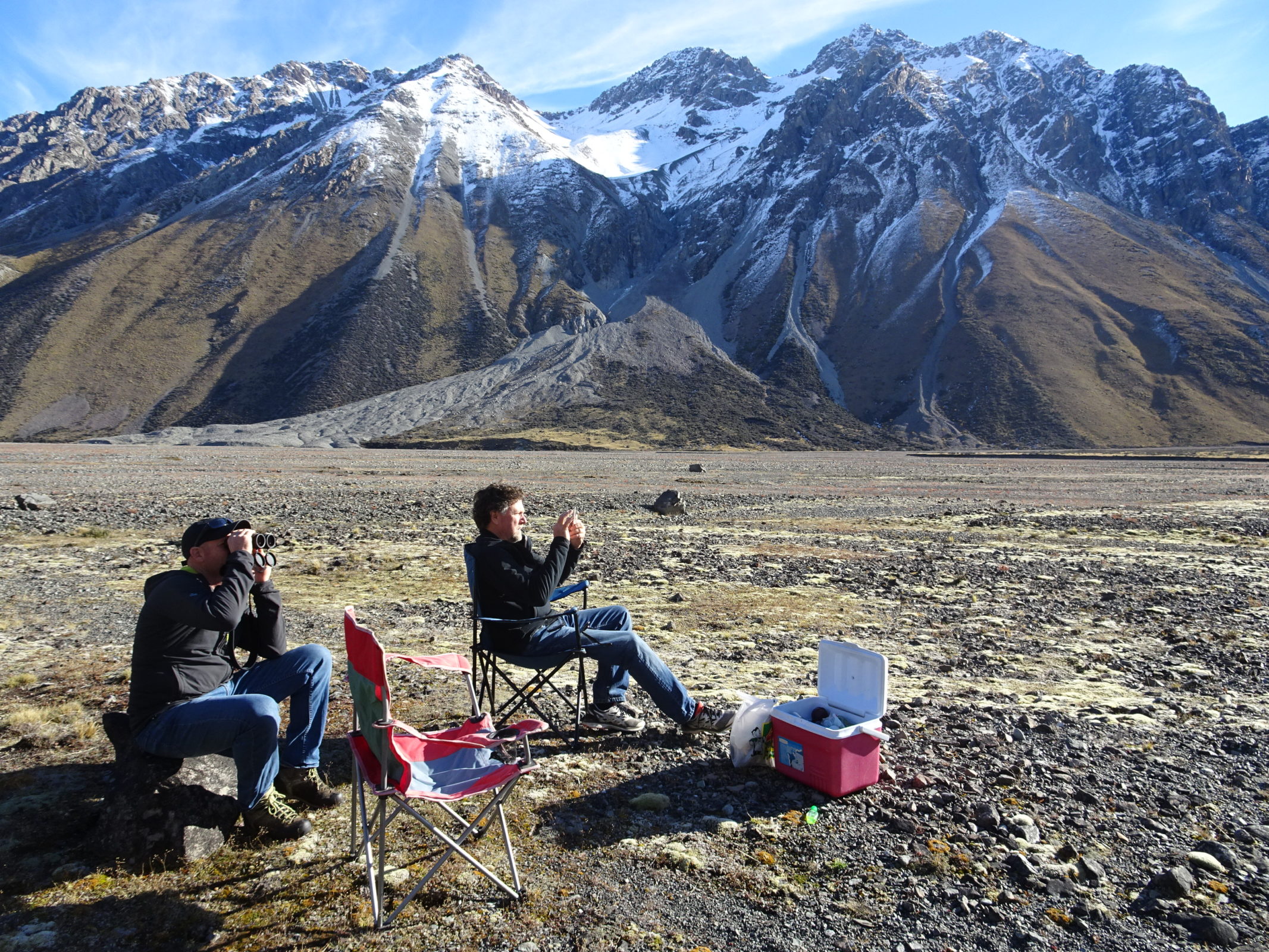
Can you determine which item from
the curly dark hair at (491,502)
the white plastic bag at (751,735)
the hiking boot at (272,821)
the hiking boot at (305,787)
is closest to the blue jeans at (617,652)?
the white plastic bag at (751,735)

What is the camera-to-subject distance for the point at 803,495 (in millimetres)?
28875

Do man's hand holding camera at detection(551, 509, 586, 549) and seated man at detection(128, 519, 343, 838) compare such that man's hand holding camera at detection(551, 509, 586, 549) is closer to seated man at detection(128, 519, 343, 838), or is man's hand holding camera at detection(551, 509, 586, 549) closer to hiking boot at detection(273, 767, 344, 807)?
seated man at detection(128, 519, 343, 838)

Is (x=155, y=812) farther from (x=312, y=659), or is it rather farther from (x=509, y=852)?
(x=509, y=852)

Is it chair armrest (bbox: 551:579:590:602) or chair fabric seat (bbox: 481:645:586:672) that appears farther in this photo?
chair armrest (bbox: 551:579:590:602)

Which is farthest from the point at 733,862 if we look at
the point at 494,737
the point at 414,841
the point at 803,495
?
the point at 803,495

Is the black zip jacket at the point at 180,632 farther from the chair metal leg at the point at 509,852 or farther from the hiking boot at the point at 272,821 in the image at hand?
the chair metal leg at the point at 509,852

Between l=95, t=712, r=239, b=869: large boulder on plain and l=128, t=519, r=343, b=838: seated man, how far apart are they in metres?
0.12

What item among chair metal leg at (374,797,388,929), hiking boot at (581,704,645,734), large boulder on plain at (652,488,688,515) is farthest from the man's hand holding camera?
large boulder on plain at (652,488,688,515)

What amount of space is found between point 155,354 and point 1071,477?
11860cm

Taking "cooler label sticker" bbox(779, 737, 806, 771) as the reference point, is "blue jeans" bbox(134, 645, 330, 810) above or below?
above

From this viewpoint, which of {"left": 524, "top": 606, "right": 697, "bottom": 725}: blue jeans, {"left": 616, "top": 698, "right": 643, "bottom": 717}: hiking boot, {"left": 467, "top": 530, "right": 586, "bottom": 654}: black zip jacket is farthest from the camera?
{"left": 616, "top": 698, "right": 643, "bottom": 717}: hiking boot

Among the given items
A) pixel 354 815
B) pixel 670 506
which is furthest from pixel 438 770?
pixel 670 506

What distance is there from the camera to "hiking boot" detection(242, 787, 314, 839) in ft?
13.4

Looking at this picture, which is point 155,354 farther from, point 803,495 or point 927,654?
point 927,654
